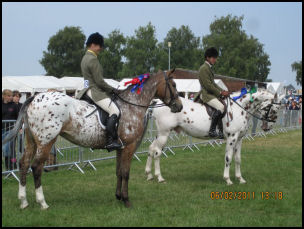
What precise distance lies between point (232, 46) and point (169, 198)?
218 feet

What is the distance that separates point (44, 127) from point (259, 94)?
596 centimetres

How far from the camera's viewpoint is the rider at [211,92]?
383 inches

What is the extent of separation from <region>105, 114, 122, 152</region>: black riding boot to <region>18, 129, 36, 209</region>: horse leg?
135 centimetres

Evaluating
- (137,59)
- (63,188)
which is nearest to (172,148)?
(63,188)

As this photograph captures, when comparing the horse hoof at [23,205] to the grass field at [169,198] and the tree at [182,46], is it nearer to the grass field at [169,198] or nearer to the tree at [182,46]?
the grass field at [169,198]

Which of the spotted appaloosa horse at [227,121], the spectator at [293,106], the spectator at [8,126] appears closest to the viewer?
the spectator at [8,126]

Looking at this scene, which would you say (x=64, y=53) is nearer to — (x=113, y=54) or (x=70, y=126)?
(x=113, y=54)

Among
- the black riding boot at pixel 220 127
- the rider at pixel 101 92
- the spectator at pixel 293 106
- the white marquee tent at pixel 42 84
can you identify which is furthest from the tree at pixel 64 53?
the rider at pixel 101 92

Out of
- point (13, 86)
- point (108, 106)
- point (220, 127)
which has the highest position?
point (108, 106)

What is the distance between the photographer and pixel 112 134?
23.6ft

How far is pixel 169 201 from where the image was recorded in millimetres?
7770

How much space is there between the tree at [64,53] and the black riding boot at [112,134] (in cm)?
7345

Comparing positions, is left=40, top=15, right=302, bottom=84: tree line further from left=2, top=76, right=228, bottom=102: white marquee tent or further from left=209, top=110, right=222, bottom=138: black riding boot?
left=209, top=110, right=222, bottom=138: black riding boot

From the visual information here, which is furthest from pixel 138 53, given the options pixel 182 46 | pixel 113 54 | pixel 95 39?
pixel 95 39
